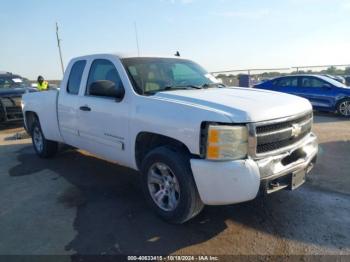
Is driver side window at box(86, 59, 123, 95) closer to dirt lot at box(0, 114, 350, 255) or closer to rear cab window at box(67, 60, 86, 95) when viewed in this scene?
rear cab window at box(67, 60, 86, 95)

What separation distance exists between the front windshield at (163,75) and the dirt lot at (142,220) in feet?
4.97

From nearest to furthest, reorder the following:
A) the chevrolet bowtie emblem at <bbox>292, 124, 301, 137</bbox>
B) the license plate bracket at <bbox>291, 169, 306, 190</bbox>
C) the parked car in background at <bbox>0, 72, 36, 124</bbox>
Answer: the license plate bracket at <bbox>291, 169, 306, 190</bbox> < the chevrolet bowtie emblem at <bbox>292, 124, 301, 137</bbox> < the parked car in background at <bbox>0, 72, 36, 124</bbox>

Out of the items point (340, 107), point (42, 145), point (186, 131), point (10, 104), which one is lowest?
point (340, 107)

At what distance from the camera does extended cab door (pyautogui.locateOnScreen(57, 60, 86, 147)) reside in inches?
202

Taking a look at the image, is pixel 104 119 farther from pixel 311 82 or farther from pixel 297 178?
pixel 311 82

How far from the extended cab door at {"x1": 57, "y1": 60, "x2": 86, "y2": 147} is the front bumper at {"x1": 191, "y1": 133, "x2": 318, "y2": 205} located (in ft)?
8.63

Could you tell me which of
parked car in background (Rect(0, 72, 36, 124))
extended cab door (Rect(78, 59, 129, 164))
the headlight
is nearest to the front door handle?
extended cab door (Rect(78, 59, 129, 164))

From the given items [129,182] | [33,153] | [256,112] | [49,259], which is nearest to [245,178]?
[256,112]

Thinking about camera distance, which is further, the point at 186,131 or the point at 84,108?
the point at 84,108

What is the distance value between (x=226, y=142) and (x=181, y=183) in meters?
0.65

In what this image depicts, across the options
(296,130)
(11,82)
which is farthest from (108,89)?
(11,82)

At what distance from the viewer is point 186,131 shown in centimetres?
328

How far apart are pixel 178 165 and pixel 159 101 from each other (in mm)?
767

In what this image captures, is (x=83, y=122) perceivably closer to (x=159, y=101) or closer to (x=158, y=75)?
(x=158, y=75)
